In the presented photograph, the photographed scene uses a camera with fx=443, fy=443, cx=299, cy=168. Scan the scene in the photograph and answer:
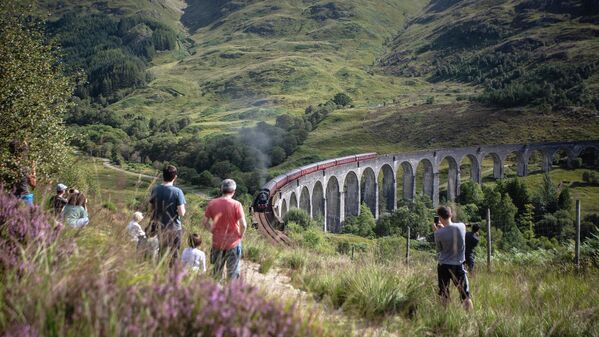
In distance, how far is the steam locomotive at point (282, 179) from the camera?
3153 cm

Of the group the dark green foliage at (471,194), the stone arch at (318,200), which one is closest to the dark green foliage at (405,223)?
the stone arch at (318,200)

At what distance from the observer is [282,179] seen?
39.8 metres

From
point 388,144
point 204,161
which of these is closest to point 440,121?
point 388,144

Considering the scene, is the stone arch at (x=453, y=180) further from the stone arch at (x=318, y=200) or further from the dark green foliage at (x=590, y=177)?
the stone arch at (x=318, y=200)

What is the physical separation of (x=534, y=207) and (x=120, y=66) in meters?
187

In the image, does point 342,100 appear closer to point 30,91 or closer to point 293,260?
point 30,91

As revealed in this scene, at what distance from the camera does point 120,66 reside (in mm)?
197875

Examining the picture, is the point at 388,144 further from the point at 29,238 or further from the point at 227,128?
the point at 29,238

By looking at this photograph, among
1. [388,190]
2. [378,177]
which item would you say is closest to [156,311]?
[388,190]

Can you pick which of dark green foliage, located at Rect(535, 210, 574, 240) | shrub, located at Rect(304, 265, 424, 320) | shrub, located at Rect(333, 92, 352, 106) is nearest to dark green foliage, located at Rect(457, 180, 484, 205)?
dark green foliage, located at Rect(535, 210, 574, 240)

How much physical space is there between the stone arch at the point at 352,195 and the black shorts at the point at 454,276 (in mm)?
47582

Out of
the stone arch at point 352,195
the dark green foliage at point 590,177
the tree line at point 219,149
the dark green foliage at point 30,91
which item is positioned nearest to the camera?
the dark green foliage at point 30,91

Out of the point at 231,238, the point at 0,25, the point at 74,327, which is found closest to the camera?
the point at 74,327

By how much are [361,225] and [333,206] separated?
167 inches
